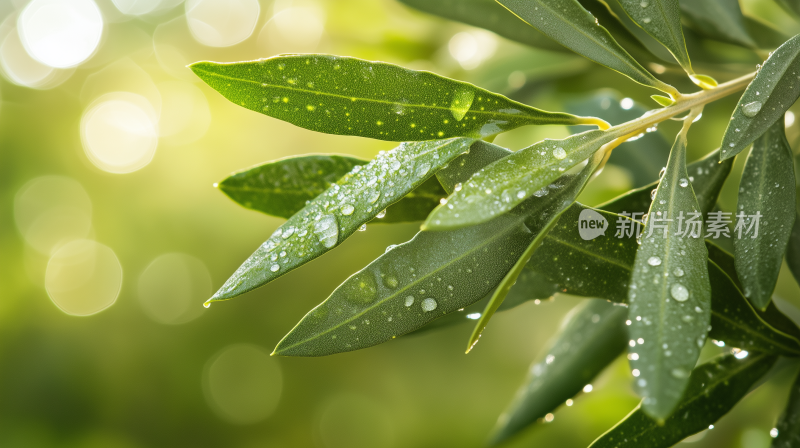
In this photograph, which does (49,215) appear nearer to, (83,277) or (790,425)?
(83,277)

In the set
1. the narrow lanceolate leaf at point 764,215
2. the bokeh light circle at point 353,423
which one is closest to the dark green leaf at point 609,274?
the narrow lanceolate leaf at point 764,215

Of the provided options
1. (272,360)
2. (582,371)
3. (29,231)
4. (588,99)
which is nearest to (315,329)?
(582,371)

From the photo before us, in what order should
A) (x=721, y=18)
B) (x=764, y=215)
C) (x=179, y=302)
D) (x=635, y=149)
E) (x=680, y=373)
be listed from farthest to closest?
1. (x=179, y=302)
2. (x=635, y=149)
3. (x=721, y=18)
4. (x=764, y=215)
5. (x=680, y=373)

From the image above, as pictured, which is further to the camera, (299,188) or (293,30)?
(293,30)

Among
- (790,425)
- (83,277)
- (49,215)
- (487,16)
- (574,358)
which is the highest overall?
(49,215)

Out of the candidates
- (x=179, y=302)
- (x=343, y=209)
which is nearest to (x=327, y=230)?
(x=343, y=209)

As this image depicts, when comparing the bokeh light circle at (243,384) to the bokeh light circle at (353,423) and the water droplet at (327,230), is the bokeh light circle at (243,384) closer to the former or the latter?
the bokeh light circle at (353,423)
